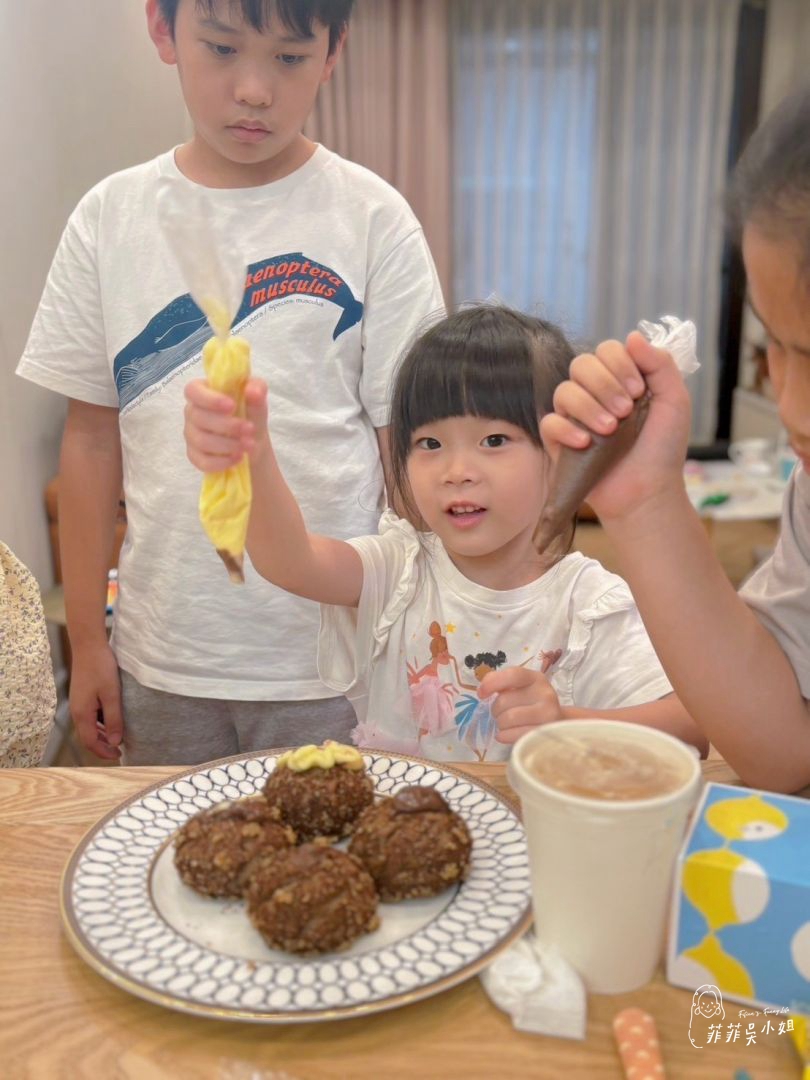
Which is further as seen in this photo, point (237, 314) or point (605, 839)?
point (237, 314)

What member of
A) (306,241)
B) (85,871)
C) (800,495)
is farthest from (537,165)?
(85,871)

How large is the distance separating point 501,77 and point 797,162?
15.6ft

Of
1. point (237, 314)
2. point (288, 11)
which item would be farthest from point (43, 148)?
point (288, 11)

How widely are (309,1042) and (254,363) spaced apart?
3.33 feet

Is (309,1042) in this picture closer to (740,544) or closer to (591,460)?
(591,460)

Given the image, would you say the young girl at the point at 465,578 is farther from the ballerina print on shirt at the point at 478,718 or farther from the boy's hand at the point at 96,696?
the boy's hand at the point at 96,696

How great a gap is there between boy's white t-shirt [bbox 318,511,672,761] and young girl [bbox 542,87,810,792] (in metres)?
0.25

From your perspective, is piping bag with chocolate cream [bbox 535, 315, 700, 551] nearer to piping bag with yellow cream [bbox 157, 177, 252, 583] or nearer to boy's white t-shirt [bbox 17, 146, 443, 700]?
piping bag with yellow cream [bbox 157, 177, 252, 583]

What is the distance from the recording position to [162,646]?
157 centimetres

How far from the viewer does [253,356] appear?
1473 millimetres

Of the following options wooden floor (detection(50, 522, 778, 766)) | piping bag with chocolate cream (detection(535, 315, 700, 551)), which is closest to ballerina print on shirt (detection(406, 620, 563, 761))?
piping bag with chocolate cream (detection(535, 315, 700, 551))

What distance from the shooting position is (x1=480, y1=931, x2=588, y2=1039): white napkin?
67cm

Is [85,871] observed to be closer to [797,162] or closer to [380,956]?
[380,956]

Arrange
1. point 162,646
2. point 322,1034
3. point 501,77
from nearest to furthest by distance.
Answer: point 322,1034
point 162,646
point 501,77
